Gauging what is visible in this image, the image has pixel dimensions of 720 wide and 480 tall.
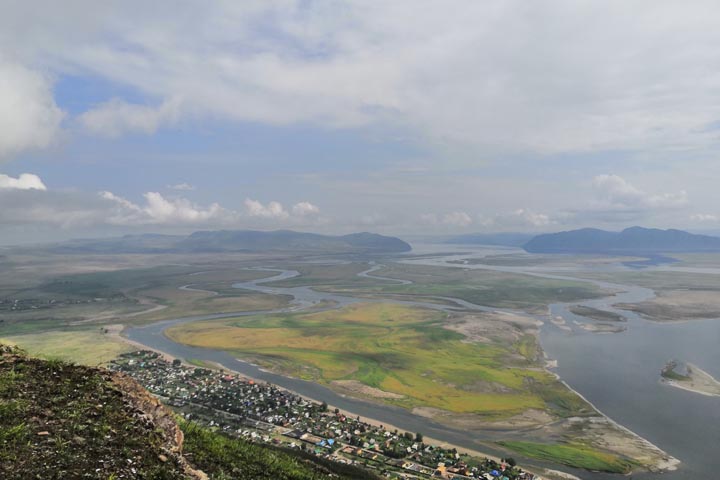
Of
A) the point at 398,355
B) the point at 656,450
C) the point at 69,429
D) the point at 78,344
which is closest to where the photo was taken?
the point at 69,429

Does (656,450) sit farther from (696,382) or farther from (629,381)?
(696,382)

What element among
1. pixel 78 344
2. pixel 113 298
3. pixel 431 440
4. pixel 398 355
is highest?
pixel 431 440

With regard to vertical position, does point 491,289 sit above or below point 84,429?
below

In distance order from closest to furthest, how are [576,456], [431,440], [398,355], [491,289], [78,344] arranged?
1. [576,456]
2. [431,440]
3. [398,355]
4. [78,344]
5. [491,289]

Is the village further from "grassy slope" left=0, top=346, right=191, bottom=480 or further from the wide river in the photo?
"grassy slope" left=0, top=346, right=191, bottom=480

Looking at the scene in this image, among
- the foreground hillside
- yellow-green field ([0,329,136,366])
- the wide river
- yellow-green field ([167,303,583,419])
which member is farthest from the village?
the foreground hillside

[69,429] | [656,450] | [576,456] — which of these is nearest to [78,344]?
[576,456]
